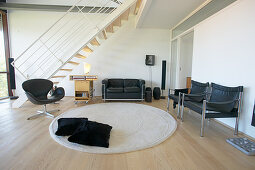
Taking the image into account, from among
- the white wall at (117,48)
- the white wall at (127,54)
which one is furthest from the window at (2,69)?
the white wall at (127,54)

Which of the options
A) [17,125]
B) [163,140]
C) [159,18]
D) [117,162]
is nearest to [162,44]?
[159,18]

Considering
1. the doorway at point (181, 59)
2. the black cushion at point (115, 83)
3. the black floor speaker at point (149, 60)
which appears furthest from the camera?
the black floor speaker at point (149, 60)

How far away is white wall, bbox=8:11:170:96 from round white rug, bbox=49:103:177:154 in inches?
85.8

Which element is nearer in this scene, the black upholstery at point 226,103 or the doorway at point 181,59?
the black upholstery at point 226,103

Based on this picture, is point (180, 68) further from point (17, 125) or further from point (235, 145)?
point (17, 125)

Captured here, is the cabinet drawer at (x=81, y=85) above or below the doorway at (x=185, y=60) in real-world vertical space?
below

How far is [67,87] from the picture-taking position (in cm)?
507

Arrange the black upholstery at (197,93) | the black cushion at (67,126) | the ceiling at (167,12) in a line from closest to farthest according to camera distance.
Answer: the black cushion at (67,126) < the black upholstery at (197,93) < the ceiling at (167,12)

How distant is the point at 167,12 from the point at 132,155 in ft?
12.8

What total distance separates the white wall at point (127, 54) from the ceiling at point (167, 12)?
1.52ft

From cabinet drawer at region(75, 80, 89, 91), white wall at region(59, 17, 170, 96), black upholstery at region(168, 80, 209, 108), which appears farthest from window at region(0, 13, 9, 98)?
black upholstery at region(168, 80, 209, 108)

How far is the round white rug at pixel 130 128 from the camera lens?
1.79 meters

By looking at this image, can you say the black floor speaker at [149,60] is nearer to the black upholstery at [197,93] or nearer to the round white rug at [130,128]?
the black upholstery at [197,93]

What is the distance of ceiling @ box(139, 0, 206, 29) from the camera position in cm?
316
